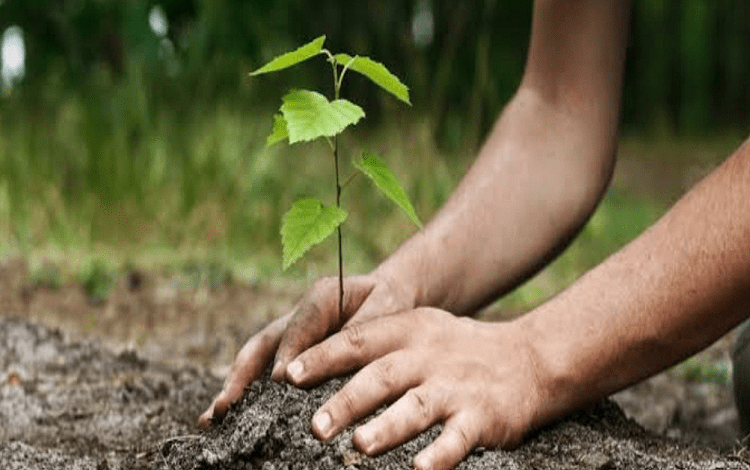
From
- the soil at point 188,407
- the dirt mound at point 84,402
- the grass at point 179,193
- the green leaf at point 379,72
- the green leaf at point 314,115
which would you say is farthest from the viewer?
the grass at point 179,193

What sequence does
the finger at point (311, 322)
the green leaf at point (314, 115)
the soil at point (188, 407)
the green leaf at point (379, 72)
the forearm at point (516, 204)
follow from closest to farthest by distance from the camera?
the green leaf at point (314, 115), the green leaf at point (379, 72), the soil at point (188, 407), the finger at point (311, 322), the forearm at point (516, 204)

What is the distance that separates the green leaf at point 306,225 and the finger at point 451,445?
32cm

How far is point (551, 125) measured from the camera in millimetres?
2359

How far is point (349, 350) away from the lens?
177 centimetres

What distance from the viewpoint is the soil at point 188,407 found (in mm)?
1760

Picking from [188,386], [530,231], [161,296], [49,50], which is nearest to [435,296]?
[530,231]

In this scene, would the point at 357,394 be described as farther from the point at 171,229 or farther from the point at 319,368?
the point at 171,229

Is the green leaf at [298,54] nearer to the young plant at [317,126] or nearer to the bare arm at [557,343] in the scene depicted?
the young plant at [317,126]

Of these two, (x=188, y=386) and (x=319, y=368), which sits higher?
(x=319, y=368)

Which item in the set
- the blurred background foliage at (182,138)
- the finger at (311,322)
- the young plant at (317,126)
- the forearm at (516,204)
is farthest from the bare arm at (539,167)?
the blurred background foliage at (182,138)

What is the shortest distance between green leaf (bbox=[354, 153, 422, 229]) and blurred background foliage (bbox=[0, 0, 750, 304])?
8.23 ft

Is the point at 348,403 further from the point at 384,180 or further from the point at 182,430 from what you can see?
the point at 182,430

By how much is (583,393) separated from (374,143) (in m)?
4.00

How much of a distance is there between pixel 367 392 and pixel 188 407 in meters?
0.74
